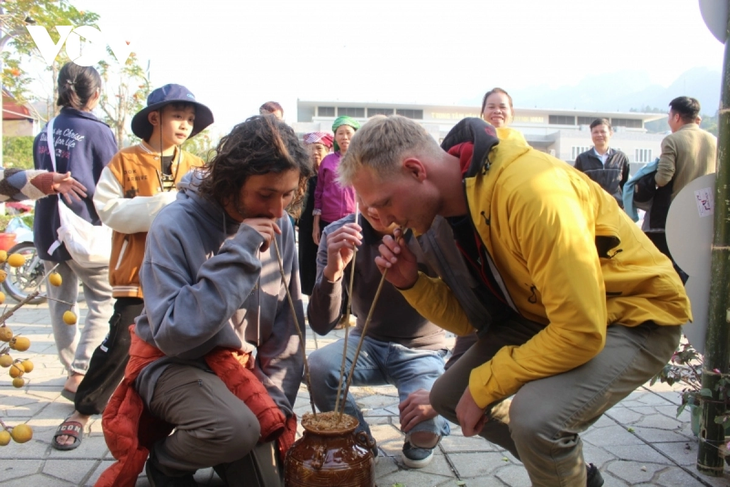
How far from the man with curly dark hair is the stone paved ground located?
497 millimetres

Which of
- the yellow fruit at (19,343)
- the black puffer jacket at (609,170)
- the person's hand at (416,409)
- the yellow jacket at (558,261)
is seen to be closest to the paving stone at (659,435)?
the person's hand at (416,409)

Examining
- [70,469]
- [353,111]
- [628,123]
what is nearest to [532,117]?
[628,123]

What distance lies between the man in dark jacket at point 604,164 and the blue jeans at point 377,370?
14.3ft

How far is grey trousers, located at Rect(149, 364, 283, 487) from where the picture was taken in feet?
7.27

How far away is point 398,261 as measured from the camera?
8.01ft

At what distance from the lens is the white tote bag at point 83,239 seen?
3.46 m

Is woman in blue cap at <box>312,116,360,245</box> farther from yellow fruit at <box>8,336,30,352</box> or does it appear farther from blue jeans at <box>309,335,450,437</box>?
yellow fruit at <box>8,336,30,352</box>

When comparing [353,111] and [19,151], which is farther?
[353,111]

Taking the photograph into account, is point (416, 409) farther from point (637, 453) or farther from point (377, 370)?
point (637, 453)

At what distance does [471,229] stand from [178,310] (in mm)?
1056

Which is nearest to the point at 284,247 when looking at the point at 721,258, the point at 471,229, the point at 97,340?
the point at 471,229

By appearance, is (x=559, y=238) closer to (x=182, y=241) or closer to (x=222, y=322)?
(x=222, y=322)

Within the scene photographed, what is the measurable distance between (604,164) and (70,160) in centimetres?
538

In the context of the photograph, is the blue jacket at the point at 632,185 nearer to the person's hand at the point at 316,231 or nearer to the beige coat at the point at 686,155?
the beige coat at the point at 686,155
